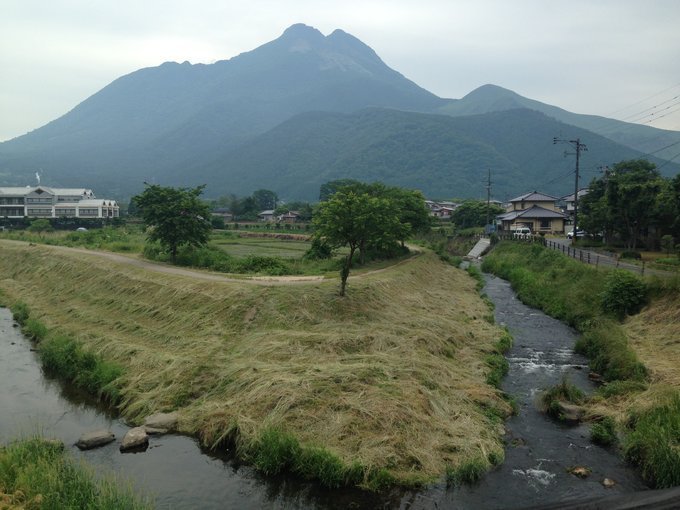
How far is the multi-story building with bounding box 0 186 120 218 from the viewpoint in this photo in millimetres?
104125

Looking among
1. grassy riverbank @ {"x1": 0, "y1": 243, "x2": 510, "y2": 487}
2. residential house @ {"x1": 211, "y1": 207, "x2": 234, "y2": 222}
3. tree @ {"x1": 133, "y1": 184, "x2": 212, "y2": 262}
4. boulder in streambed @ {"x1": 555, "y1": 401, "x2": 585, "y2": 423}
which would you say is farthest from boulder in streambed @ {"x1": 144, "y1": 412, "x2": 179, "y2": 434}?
residential house @ {"x1": 211, "y1": 207, "x2": 234, "y2": 222}

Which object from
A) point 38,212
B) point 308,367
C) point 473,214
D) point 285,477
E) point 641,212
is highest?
point 473,214

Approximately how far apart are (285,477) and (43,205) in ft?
372

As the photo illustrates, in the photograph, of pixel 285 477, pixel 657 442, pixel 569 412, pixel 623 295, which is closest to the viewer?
pixel 285 477

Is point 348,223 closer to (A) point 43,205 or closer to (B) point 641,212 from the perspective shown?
(B) point 641,212

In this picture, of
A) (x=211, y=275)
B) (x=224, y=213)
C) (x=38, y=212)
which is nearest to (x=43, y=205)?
(x=38, y=212)

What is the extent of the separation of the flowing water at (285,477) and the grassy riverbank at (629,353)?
2.64 feet

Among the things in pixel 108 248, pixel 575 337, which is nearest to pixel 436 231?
pixel 108 248

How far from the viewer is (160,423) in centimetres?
1554

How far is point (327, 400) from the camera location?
15.3 meters

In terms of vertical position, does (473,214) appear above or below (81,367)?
above

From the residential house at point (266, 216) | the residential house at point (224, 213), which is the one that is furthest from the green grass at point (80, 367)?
the residential house at point (266, 216)

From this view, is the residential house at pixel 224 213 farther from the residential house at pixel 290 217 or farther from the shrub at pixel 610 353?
the shrub at pixel 610 353

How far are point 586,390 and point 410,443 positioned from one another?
9106mm
